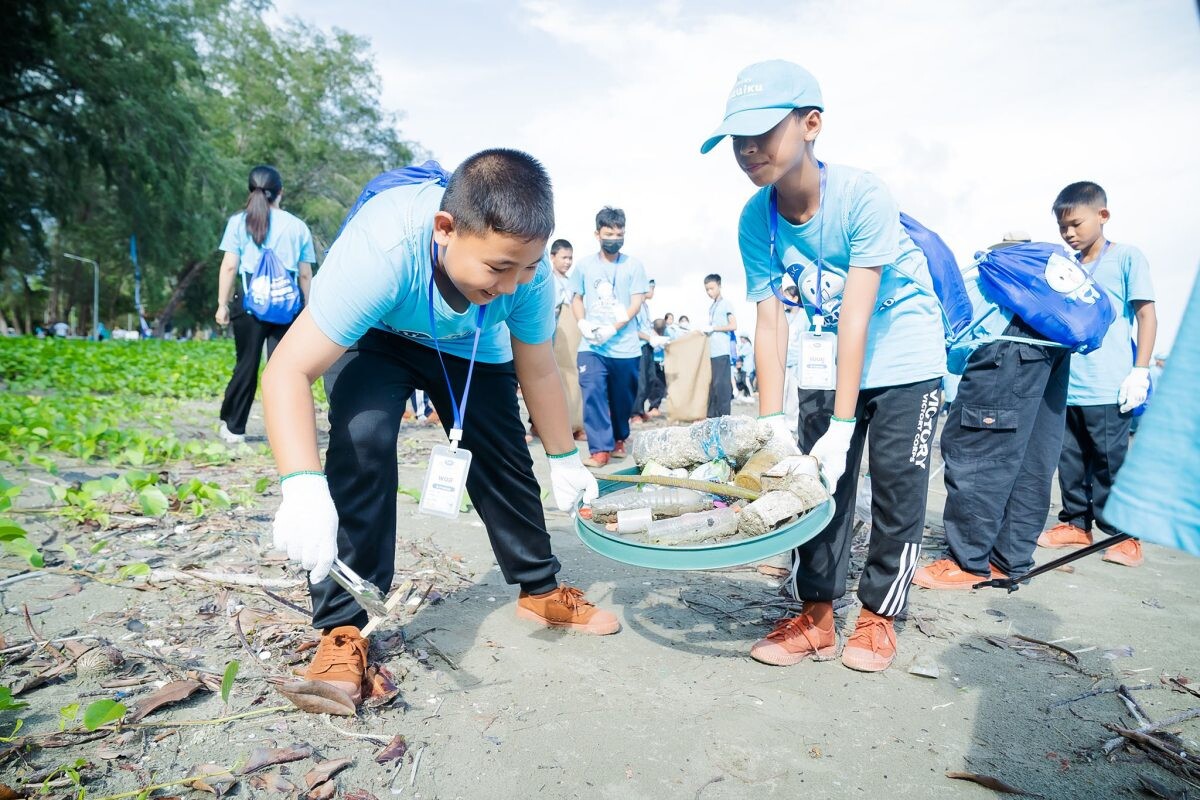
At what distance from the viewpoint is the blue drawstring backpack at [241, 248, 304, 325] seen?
17.1 feet

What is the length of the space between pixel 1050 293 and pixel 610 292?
3.81 metres

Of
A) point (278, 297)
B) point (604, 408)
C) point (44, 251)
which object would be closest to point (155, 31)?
point (44, 251)

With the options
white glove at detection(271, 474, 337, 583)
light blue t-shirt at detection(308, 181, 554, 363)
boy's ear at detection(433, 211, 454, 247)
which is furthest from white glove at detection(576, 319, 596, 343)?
white glove at detection(271, 474, 337, 583)

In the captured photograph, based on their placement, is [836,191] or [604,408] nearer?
[836,191]

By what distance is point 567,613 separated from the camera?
270 centimetres

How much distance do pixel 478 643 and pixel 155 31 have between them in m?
18.4

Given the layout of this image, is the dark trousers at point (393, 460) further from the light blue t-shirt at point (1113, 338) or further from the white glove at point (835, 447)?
the light blue t-shirt at point (1113, 338)

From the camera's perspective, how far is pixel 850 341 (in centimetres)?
229

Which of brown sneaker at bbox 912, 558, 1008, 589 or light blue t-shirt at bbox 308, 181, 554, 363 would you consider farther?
brown sneaker at bbox 912, 558, 1008, 589

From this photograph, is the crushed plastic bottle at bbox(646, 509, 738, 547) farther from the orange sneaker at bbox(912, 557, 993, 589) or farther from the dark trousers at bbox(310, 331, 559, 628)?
the orange sneaker at bbox(912, 557, 993, 589)

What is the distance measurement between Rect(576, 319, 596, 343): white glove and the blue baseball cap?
4.16 metres

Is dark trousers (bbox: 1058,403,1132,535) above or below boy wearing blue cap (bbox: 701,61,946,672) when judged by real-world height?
below

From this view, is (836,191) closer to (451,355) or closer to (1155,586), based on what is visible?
(451,355)

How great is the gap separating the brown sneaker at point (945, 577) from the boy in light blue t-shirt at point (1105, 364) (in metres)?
1.22
